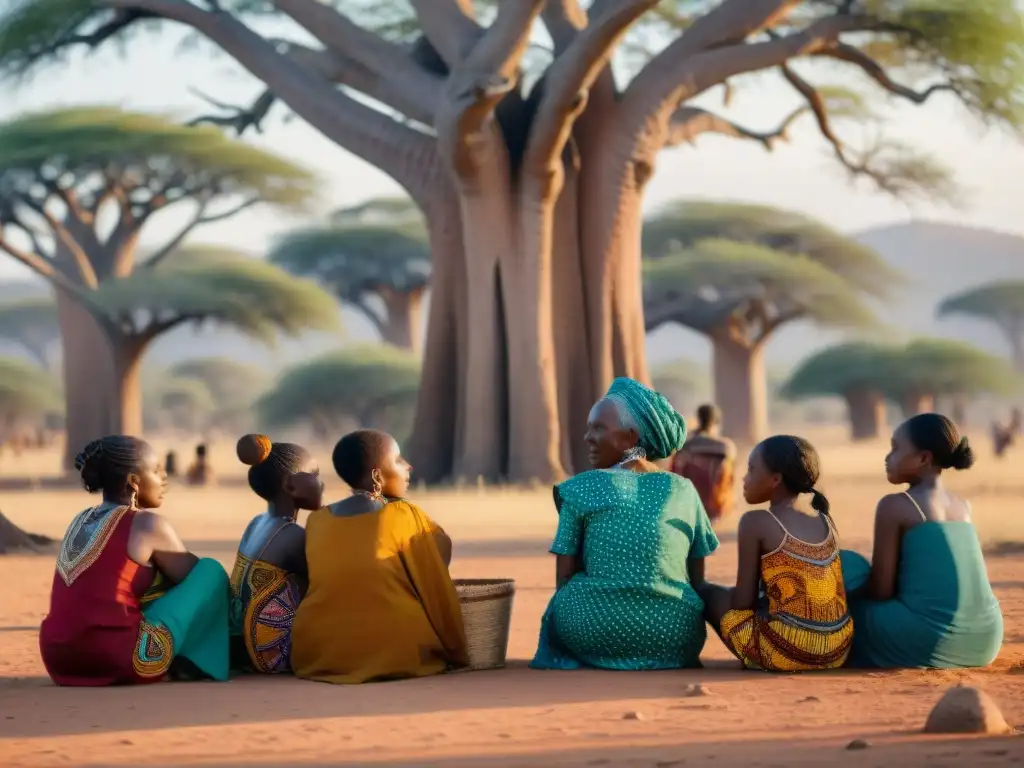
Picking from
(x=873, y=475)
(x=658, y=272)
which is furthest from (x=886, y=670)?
(x=658, y=272)

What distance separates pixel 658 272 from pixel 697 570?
108ft

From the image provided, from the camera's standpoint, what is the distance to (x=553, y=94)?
18.1m

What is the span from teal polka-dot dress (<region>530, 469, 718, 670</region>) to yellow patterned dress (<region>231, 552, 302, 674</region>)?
1.01 metres

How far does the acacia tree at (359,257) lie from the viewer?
4512 centimetres

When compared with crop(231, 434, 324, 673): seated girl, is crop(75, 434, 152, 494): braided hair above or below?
above

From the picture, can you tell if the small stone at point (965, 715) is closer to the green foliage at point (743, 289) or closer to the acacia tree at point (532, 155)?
the acacia tree at point (532, 155)

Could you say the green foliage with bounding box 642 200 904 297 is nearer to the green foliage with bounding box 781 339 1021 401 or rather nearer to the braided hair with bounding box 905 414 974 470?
the green foliage with bounding box 781 339 1021 401

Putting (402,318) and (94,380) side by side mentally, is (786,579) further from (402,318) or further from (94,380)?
(402,318)

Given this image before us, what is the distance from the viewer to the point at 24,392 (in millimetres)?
52219

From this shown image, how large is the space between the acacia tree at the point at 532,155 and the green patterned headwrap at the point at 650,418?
12278 mm

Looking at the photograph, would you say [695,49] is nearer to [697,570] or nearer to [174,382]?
[697,570]

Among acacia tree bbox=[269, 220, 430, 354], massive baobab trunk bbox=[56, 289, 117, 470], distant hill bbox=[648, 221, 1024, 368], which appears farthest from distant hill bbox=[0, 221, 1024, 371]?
massive baobab trunk bbox=[56, 289, 117, 470]

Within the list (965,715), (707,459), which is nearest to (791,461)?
(965,715)

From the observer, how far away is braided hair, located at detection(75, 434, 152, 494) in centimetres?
633
